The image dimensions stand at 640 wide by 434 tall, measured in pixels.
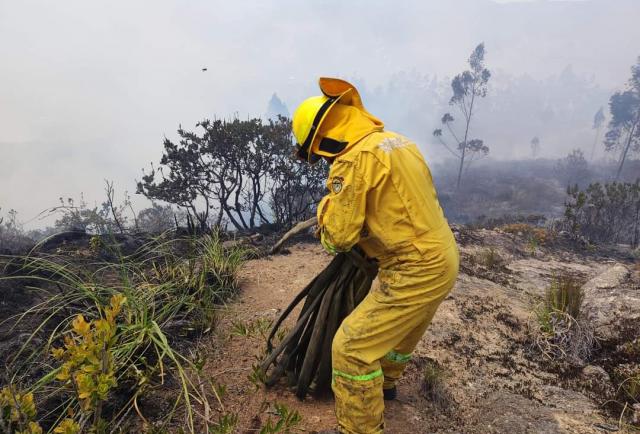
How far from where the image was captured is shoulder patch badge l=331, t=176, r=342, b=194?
192 centimetres

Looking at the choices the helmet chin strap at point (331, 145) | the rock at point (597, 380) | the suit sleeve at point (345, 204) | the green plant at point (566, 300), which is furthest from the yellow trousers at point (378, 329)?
the green plant at point (566, 300)

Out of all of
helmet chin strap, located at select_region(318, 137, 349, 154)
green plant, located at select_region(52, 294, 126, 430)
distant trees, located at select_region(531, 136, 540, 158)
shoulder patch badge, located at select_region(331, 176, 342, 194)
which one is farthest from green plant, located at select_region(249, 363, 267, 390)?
distant trees, located at select_region(531, 136, 540, 158)

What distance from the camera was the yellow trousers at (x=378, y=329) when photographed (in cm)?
195

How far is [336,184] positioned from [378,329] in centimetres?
79

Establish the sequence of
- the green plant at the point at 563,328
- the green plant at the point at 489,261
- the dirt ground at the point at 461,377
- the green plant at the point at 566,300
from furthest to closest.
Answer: the green plant at the point at 489,261 < the green plant at the point at 566,300 < the green plant at the point at 563,328 < the dirt ground at the point at 461,377

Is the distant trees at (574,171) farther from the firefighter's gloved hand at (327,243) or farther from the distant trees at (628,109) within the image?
the firefighter's gloved hand at (327,243)

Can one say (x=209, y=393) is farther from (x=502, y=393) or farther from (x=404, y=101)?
(x=404, y=101)

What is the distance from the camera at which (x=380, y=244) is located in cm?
203

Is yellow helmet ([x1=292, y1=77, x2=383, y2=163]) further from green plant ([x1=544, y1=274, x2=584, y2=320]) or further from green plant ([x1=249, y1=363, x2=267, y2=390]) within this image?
green plant ([x1=544, y1=274, x2=584, y2=320])

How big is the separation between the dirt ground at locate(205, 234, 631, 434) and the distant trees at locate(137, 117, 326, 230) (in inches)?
222

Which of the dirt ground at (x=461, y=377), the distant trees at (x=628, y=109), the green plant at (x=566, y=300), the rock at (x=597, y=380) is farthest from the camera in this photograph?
the distant trees at (x=628, y=109)

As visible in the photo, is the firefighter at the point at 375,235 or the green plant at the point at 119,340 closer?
the green plant at the point at 119,340

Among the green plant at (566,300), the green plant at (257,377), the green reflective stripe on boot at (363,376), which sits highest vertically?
the green reflective stripe on boot at (363,376)

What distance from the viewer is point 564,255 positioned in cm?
873
